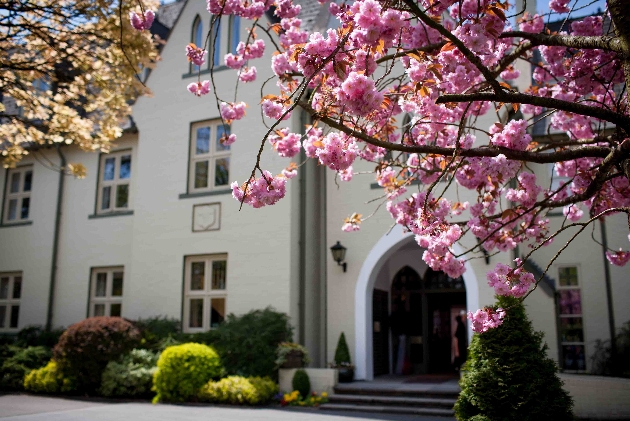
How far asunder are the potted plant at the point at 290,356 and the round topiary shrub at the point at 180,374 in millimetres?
1344

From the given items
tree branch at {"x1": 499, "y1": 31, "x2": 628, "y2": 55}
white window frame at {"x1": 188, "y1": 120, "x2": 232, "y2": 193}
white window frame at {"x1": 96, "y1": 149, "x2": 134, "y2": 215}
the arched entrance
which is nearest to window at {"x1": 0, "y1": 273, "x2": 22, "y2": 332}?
white window frame at {"x1": 96, "y1": 149, "x2": 134, "y2": 215}

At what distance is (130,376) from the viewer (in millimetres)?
11820

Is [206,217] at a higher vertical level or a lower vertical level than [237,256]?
higher

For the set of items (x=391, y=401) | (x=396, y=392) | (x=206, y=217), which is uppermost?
(x=206, y=217)

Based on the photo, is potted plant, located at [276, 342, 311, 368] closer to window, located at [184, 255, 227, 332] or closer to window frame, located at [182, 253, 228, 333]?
window frame, located at [182, 253, 228, 333]

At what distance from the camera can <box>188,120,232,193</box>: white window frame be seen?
14.1 m

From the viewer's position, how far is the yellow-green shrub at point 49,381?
1234 centimetres

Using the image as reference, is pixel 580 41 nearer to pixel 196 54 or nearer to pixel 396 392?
pixel 196 54

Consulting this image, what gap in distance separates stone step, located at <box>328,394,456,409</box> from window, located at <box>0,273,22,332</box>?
10247mm

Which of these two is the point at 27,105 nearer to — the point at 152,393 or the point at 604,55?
the point at 152,393

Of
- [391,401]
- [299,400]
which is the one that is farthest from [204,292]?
[391,401]

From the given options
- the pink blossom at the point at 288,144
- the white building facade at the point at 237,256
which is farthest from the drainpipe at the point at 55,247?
the pink blossom at the point at 288,144

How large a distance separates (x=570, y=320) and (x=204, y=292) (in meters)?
8.53

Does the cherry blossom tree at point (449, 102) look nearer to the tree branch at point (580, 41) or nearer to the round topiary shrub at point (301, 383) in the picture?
the tree branch at point (580, 41)
